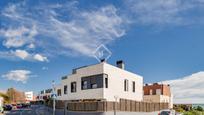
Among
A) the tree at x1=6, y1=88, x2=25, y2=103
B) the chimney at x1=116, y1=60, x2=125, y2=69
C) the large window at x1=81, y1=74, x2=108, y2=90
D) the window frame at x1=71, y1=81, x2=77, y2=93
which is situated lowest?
the tree at x1=6, y1=88, x2=25, y2=103

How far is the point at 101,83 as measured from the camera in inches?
1543

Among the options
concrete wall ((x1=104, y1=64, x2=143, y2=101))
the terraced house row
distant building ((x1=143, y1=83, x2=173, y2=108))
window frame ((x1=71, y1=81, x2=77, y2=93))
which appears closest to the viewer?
the terraced house row

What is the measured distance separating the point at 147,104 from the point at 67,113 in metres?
13.0

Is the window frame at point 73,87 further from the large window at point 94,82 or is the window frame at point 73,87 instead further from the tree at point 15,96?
the tree at point 15,96

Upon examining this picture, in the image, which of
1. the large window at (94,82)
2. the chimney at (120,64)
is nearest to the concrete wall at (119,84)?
the large window at (94,82)

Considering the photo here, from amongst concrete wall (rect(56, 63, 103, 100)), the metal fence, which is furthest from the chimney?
concrete wall (rect(56, 63, 103, 100))

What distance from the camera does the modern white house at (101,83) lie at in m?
39.4

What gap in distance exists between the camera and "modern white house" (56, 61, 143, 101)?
39.4 m

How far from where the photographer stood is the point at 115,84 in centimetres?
4138

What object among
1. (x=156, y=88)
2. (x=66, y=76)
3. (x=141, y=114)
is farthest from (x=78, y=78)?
(x=156, y=88)

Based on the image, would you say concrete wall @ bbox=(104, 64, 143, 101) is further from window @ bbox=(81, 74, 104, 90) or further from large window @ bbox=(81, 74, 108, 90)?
window @ bbox=(81, 74, 104, 90)

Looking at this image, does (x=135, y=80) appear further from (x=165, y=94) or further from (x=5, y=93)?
(x=5, y=93)

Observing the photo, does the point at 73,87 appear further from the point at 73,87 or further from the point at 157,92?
the point at 157,92

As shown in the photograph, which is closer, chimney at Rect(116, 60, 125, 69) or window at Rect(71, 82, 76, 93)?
window at Rect(71, 82, 76, 93)
